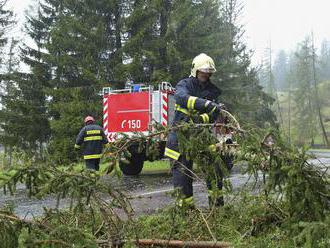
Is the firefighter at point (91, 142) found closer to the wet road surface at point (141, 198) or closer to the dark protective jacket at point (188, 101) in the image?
the wet road surface at point (141, 198)

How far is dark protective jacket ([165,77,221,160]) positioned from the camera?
4.77 metres

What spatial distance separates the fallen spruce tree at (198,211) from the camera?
288cm

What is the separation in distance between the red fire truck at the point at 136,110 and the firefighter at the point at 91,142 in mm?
1486

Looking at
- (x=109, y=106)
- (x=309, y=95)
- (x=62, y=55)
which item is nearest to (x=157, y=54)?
(x=62, y=55)

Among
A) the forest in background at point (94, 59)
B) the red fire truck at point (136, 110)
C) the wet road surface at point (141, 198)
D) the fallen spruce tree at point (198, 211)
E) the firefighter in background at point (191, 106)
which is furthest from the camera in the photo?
the forest in background at point (94, 59)

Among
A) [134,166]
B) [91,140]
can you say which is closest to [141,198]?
[91,140]

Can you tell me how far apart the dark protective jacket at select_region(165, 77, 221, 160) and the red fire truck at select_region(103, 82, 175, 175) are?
21.3 ft

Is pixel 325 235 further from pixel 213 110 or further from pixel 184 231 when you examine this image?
pixel 213 110

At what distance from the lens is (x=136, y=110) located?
492 inches

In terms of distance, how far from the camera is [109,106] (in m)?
13.0

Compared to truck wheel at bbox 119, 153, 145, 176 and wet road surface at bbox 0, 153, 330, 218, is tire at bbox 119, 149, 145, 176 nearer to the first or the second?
truck wheel at bbox 119, 153, 145, 176

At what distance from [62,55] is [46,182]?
2259 cm

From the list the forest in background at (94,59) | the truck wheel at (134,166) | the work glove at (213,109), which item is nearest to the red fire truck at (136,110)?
the truck wheel at (134,166)

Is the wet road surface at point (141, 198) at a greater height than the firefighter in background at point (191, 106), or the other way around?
the firefighter in background at point (191, 106)
